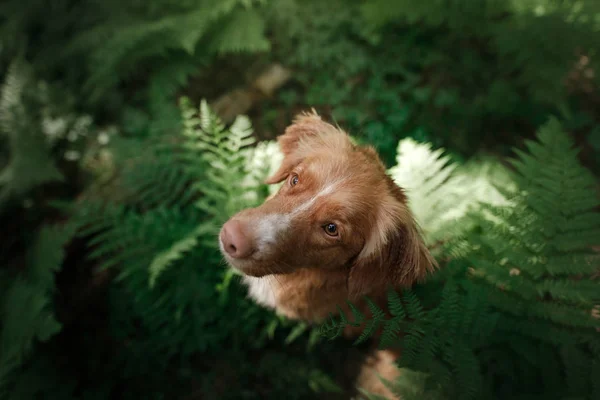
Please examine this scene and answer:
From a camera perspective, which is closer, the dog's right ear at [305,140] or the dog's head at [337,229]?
the dog's head at [337,229]

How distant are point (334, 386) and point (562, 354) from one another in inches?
73.9

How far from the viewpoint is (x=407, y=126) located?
166 inches

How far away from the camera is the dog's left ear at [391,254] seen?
87.2 inches

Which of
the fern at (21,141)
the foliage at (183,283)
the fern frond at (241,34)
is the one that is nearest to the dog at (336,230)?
the foliage at (183,283)

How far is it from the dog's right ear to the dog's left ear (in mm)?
524

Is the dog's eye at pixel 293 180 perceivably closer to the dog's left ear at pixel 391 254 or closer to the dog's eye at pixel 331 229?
the dog's eye at pixel 331 229

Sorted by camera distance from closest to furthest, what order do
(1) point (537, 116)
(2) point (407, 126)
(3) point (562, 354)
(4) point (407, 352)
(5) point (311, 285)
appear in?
(4) point (407, 352), (3) point (562, 354), (5) point (311, 285), (2) point (407, 126), (1) point (537, 116)

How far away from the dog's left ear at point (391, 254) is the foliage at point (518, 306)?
15cm

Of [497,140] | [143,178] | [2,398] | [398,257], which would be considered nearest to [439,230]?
[398,257]

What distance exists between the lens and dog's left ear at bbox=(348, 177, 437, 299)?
2215mm

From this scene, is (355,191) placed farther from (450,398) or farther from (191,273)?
(191,273)

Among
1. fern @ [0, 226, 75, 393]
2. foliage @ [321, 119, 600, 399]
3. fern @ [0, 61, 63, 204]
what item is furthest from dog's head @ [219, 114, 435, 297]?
fern @ [0, 61, 63, 204]

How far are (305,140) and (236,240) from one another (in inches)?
40.3

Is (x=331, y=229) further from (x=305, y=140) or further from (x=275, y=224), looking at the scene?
(x=305, y=140)
